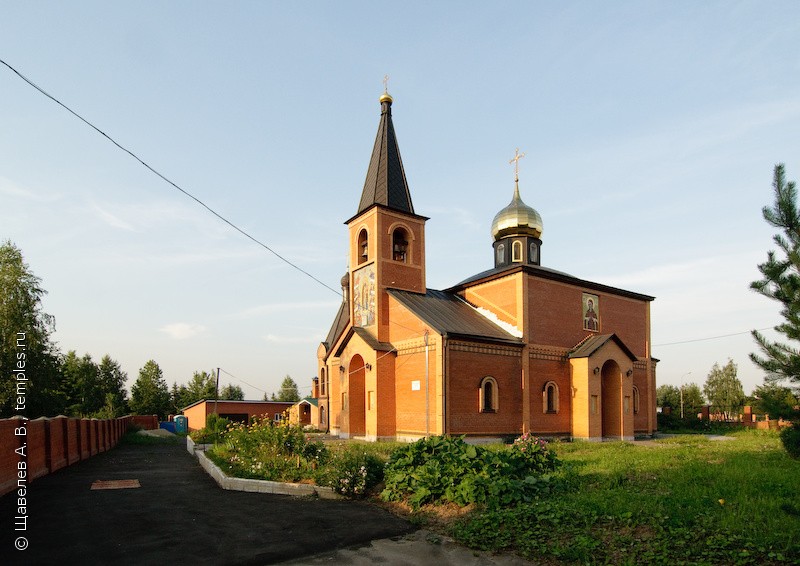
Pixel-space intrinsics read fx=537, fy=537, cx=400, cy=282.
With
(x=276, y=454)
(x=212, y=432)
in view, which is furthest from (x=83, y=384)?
(x=276, y=454)

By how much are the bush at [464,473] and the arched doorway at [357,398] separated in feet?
Answer: 42.8

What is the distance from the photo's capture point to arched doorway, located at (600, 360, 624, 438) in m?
23.1

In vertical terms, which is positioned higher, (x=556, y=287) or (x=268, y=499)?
(x=556, y=287)

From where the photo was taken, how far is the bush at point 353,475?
883cm

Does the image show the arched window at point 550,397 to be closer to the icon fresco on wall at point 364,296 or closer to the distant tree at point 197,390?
the icon fresco on wall at point 364,296

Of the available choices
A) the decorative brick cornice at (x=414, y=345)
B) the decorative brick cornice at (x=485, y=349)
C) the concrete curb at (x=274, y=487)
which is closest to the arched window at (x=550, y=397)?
the decorative brick cornice at (x=485, y=349)

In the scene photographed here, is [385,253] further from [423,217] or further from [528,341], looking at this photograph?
[528,341]

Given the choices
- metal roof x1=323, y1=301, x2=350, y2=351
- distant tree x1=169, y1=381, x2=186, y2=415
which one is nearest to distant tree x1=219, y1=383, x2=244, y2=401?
distant tree x1=169, y1=381, x2=186, y2=415

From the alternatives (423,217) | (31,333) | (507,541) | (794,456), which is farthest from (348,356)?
(31,333)

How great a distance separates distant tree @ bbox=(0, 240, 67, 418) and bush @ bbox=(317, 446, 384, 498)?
25261mm

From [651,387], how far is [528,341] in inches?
385

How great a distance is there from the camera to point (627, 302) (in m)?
26.6

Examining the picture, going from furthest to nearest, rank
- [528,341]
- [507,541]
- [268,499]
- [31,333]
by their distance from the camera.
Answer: [31,333] → [528,341] → [268,499] → [507,541]

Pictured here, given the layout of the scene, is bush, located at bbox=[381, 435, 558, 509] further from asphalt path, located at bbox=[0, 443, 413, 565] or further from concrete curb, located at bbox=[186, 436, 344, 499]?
concrete curb, located at bbox=[186, 436, 344, 499]
